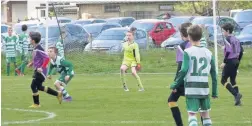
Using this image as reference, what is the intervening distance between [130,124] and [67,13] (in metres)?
22.6

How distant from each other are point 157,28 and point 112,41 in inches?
114

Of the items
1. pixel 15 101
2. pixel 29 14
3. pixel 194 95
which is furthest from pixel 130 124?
pixel 29 14

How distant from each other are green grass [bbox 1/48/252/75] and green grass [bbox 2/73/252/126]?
4.47 metres

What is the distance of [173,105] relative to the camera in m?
11.8

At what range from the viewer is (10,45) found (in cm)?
2917

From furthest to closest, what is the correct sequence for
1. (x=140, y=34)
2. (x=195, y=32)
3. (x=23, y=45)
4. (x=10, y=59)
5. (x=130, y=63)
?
(x=140, y=34) → (x=23, y=45) → (x=10, y=59) → (x=130, y=63) → (x=195, y=32)

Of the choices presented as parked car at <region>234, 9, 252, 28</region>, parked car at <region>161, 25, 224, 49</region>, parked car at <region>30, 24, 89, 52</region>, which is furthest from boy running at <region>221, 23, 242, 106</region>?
parked car at <region>234, 9, 252, 28</region>

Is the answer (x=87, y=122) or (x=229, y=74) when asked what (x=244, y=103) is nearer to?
(x=229, y=74)

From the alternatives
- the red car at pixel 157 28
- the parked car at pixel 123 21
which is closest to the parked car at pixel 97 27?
the parked car at pixel 123 21

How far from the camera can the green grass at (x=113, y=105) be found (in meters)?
13.5

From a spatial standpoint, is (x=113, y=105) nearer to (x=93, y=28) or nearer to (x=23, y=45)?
(x=23, y=45)

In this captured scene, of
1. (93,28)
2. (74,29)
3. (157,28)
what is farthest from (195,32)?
(93,28)

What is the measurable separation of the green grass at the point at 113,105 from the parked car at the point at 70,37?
5.74 metres

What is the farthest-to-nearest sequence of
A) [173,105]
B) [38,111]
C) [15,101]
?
[15,101], [38,111], [173,105]
